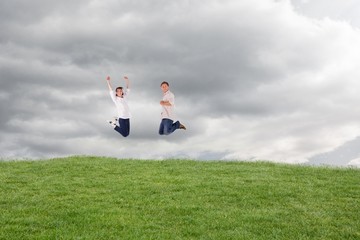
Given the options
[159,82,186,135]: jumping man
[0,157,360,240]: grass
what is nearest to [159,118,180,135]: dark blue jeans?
[159,82,186,135]: jumping man

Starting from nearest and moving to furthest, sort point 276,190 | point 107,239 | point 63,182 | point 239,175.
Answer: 1. point 107,239
2. point 276,190
3. point 63,182
4. point 239,175

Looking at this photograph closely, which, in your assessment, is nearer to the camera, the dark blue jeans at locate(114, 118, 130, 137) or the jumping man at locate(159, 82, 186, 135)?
the jumping man at locate(159, 82, 186, 135)

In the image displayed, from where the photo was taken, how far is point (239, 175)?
2336 centimetres

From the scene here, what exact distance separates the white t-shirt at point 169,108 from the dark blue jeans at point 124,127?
6.89ft

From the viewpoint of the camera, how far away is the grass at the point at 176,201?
14.7m

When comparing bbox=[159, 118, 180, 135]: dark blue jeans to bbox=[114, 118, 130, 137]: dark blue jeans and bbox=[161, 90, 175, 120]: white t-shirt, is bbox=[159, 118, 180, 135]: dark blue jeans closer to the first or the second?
bbox=[161, 90, 175, 120]: white t-shirt

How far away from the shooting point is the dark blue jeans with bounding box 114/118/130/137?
25.4m

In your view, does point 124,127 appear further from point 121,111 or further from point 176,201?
point 176,201

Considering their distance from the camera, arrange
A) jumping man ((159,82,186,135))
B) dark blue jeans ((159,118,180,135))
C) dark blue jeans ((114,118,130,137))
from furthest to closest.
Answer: dark blue jeans ((114,118,130,137)) < dark blue jeans ((159,118,180,135)) < jumping man ((159,82,186,135))

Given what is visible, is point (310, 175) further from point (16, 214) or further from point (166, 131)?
point (16, 214)

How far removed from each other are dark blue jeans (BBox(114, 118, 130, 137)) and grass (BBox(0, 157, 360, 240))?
170 cm

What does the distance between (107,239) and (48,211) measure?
3681 millimetres

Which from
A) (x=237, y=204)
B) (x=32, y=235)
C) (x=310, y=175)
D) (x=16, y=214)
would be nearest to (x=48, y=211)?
(x=16, y=214)

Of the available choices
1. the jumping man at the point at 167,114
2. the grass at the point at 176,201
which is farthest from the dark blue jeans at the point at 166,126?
the grass at the point at 176,201
